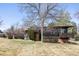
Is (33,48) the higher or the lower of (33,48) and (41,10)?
the lower

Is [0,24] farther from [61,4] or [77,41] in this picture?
[77,41]

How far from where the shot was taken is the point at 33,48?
87.0 inches

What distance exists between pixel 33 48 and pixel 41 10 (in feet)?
1.17

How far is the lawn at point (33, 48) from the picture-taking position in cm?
219

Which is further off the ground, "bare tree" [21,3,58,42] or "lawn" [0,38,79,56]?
"bare tree" [21,3,58,42]

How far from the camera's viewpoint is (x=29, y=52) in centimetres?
219

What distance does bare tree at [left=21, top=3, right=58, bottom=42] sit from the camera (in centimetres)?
220

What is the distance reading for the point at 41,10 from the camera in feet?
7.29

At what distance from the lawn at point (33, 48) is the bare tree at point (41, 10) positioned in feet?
0.65

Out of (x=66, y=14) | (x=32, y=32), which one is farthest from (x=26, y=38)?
(x=66, y=14)

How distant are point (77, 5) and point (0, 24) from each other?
72 centimetres

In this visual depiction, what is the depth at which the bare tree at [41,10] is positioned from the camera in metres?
2.20

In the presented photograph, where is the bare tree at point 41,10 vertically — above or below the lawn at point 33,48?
above

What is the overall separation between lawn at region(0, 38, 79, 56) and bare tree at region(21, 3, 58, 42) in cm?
20
